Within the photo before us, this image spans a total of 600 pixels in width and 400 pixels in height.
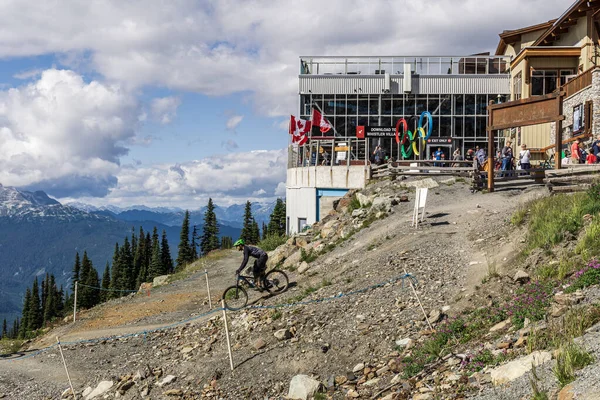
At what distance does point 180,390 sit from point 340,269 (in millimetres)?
7819

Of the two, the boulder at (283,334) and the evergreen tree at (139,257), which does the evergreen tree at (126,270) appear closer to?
the evergreen tree at (139,257)

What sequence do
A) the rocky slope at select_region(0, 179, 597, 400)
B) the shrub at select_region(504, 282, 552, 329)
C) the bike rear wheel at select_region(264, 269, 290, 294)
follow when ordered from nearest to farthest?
the shrub at select_region(504, 282, 552, 329) < the rocky slope at select_region(0, 179, 597, 400) < the bike rear wheel at select_region(264, 269, 290, 294)

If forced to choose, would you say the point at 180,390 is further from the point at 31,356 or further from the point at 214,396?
the point at 31,356

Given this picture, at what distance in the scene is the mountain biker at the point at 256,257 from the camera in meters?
16.9

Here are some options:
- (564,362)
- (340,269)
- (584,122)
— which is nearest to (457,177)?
(584,122)

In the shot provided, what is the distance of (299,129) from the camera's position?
42875mm

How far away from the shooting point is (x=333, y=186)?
1414 inches

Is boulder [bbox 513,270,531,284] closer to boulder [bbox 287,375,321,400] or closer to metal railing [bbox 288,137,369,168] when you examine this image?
boulder [bbox 287,375,321,400]

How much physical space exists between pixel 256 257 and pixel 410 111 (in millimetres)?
38341

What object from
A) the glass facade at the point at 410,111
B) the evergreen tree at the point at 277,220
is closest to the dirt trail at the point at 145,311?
the glass facade at the point at 410,111

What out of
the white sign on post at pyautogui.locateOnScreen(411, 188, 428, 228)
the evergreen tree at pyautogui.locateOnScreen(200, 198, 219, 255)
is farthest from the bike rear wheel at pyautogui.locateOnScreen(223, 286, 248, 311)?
the evergreen tree at pyautogui.locateOnScreen(200, 198, 219, 255)

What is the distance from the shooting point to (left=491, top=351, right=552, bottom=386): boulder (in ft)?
24.2

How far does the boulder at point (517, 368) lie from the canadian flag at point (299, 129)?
35.8 meters

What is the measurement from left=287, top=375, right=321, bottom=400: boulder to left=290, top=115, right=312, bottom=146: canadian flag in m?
33.3
